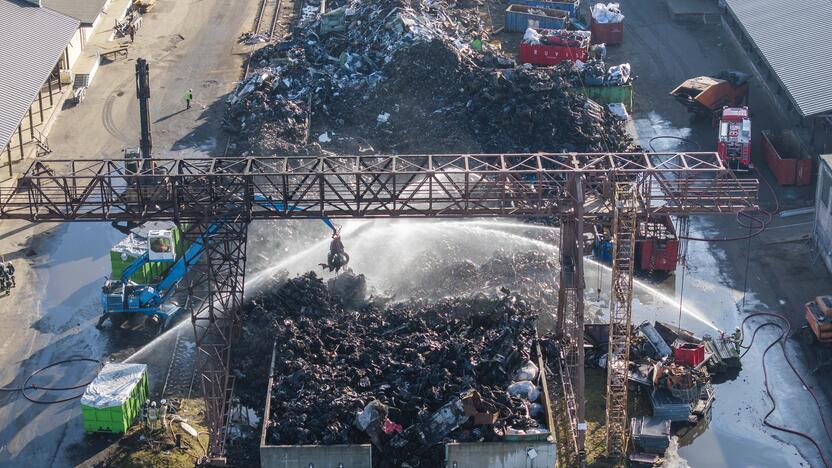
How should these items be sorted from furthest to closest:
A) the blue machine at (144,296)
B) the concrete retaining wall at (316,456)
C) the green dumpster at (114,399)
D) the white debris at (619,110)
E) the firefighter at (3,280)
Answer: the white debris at (619,110)
the firefighter at (3,280)
the blue machine at (144,296)
the green dumpster at (114,399)
the concrete retaining wall at (316,456)

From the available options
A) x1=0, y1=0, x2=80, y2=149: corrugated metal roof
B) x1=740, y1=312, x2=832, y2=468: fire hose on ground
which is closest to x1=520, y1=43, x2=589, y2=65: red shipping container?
x1=740, y1=312, x2=832, y2=468: fire hose on ground

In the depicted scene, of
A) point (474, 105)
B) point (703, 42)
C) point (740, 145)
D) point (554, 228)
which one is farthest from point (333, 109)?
point (703, 42)

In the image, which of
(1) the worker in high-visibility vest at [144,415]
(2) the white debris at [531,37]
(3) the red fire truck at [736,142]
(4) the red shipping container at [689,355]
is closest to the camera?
(1) the worker in high-visibility vest at [144,415]

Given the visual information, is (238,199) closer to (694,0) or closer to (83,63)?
(83,63)

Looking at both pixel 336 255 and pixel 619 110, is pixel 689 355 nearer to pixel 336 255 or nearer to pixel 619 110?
pixel 336 255

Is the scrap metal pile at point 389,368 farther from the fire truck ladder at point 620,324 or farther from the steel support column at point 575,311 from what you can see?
the fire truck ladder at point 620,324

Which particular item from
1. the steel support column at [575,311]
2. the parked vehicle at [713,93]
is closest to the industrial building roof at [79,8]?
the parked vehicle at [713,93]
